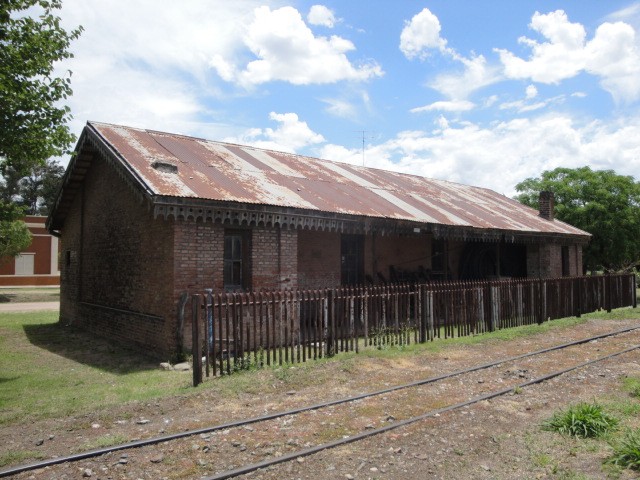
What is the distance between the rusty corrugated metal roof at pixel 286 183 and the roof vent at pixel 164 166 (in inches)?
0.8

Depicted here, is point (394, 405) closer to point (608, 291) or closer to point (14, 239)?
point (608, 291)

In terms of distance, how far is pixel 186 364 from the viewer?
9336 millimetres

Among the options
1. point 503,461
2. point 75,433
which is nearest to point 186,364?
point 75,433

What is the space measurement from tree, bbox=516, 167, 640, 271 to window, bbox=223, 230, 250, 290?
71.2ft

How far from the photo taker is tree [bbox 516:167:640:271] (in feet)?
84.8

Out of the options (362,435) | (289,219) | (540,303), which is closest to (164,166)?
(289,219)

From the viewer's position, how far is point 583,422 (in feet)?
18.2

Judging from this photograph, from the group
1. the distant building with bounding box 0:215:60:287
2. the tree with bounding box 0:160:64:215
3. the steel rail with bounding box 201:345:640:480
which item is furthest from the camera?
the tree with bounding box 0:160:64:215

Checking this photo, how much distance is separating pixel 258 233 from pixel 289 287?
4.84 ft

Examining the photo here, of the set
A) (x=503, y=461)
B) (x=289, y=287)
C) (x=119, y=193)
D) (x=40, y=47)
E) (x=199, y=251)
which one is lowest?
(x=503, y=461)

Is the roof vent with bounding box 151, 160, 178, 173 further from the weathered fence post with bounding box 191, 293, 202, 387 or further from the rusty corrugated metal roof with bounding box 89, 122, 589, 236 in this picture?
the weathered fence post with bounding box 191, 293, 202, 387

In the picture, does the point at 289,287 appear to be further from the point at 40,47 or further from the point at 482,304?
the point at 40,47

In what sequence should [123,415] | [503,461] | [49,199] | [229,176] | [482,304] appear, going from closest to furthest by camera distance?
1. [503,461]
2. [123,415]
3. [229,176]
4. [482,304]
5. [49,199]

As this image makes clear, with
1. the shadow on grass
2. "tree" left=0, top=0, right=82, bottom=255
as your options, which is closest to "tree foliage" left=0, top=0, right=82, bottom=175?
"tree" left=0, top=0, right=82, bottom=255
